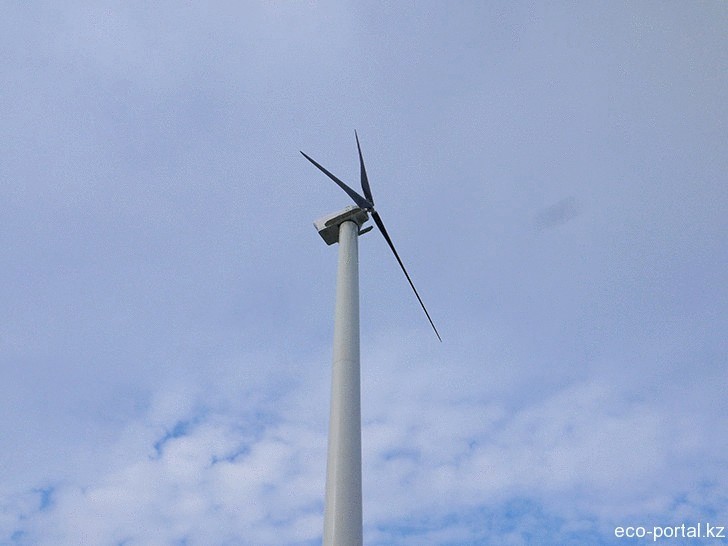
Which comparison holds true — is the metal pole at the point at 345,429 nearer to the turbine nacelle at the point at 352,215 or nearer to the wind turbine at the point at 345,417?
the wind turbine at the point at 345,417

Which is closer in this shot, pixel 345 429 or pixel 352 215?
pixel 345 429

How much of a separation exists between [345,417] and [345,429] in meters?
0.42

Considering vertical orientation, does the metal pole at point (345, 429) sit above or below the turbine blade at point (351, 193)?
below

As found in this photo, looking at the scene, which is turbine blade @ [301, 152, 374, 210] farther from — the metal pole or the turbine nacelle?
the metal pole

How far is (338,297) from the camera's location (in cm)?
2355

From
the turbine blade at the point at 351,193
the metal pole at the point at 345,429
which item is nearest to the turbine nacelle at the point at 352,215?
the turbine blade at the point at 351,193

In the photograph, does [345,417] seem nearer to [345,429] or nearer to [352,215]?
[345,429]

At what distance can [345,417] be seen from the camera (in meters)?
19.1

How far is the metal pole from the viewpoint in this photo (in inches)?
666

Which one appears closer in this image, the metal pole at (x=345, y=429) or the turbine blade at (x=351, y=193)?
the metal pole at (x=345, y=429)

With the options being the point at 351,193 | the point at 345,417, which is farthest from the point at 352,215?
the point at 345,417

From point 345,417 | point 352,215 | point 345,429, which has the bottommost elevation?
point 345,429

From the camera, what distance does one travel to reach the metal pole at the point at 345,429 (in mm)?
16906

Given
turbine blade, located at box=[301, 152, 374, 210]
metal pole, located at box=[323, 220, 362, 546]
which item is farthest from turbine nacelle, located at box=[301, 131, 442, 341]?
metal pole, located at box=[323, 220, 362, 546]
